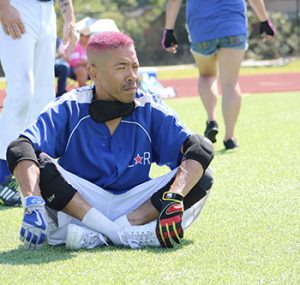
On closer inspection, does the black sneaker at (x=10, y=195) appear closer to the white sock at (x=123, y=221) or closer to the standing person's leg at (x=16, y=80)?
the standing person's leg at (x=16, y=80)

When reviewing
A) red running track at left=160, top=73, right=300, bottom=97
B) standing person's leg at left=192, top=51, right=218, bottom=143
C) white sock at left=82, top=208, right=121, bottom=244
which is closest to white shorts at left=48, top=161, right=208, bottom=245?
white sock at left=82, top=208, right=121, bottom=244

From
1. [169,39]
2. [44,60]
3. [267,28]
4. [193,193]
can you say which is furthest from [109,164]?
[267,28]

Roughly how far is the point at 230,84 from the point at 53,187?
399cm

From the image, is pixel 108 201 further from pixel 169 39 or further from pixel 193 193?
pixel 169 39

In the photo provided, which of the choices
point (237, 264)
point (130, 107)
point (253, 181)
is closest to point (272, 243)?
point (237, 264)

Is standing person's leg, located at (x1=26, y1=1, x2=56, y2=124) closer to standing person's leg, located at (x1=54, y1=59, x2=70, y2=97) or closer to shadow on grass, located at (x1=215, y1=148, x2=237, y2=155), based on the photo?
shadow on grass, located at (x1=215, y1=148, x2=237, y2=155)

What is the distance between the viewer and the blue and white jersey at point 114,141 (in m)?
4.19

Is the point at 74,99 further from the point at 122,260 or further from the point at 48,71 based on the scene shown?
the point at 48,71

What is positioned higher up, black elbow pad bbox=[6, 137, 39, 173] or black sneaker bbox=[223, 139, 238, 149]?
black elbow pad bbox=[6, 137, 39, 173]

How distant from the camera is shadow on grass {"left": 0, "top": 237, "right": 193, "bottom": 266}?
374 centimetres

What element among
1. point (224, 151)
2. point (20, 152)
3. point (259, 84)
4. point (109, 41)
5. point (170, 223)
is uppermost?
point (109, 41)

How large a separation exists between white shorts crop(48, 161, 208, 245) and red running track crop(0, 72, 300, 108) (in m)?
10.6

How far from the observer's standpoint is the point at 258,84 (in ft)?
56.9

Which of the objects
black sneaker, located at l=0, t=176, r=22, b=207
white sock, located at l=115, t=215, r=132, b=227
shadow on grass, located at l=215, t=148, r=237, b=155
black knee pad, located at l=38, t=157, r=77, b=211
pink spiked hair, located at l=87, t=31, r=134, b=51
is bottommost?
shadow on grass, located at l=215, t=148, r=237, b=155
